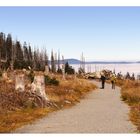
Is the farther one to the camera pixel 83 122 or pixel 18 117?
pixel 18 117

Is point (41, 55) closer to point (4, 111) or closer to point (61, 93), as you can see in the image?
point (61, 93)

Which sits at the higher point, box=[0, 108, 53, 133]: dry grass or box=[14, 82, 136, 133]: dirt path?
box=[0, 108, 53, 133]: dry grass

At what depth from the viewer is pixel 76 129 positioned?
19.0 m

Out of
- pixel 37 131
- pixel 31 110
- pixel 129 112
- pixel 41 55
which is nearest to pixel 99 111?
pixel 129 112

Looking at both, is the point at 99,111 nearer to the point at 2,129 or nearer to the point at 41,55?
the point at 2,129

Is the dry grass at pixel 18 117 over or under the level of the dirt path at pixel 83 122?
over

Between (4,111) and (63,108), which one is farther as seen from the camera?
(63,108)

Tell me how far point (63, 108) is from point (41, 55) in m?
136

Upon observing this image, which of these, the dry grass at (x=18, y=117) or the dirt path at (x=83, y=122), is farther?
the dry grass at (x=18, y=117)

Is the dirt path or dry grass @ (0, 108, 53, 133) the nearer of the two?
the dirt path
